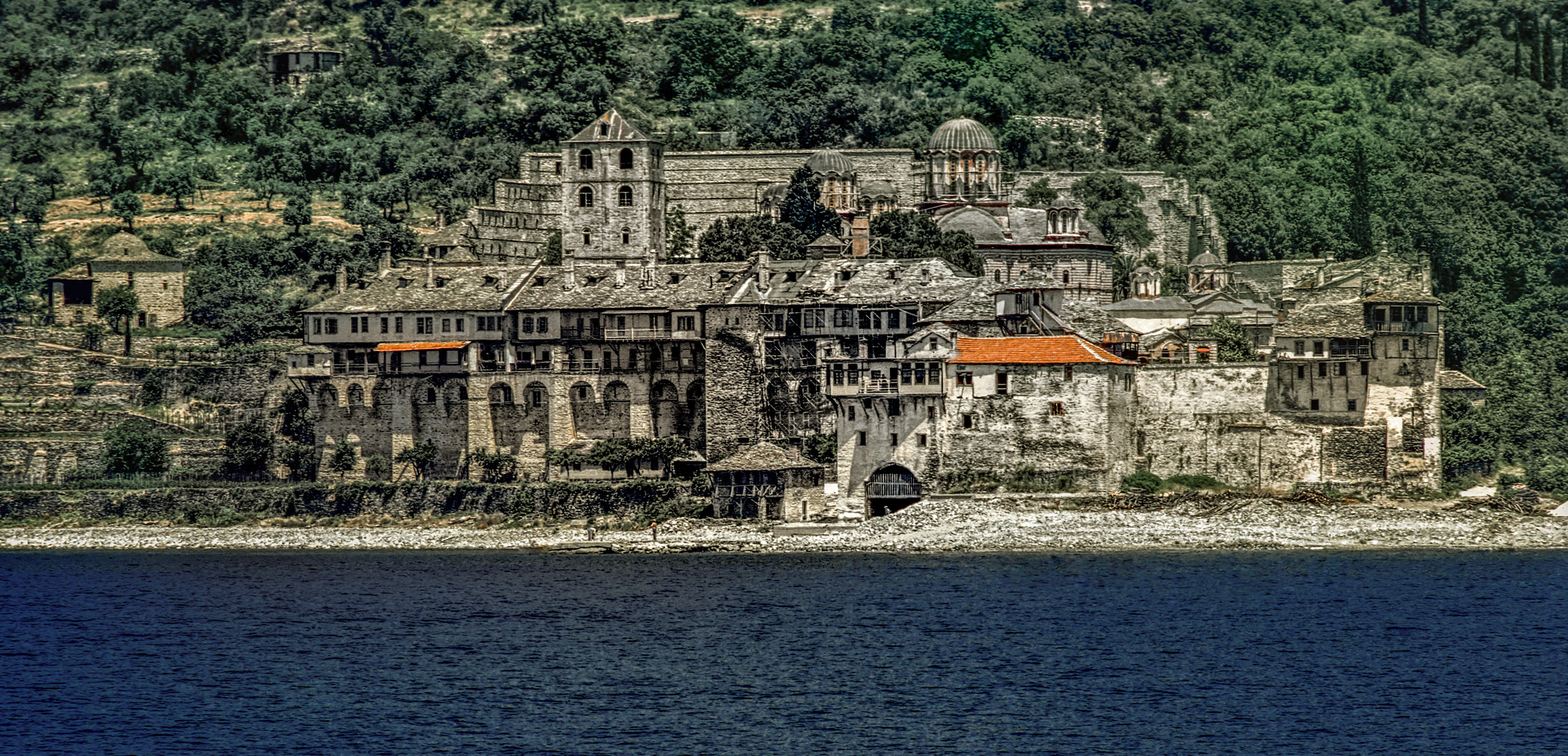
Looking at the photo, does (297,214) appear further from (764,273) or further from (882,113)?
(764,273)

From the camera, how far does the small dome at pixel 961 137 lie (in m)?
110

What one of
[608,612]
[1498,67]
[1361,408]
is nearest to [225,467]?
[608,612]

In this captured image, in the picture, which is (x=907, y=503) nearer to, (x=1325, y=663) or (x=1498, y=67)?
(x=1325, y=663)

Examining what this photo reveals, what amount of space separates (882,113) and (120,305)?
45.0 metres

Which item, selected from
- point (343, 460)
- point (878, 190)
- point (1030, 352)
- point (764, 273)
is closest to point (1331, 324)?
point (1030, 352)

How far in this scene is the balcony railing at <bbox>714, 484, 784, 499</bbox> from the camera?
82.3 m

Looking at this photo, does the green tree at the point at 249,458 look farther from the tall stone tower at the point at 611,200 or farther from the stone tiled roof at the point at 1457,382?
the stone tiled roof at the point at 1457,382

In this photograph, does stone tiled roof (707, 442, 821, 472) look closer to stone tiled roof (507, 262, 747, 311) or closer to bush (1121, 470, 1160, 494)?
stone tiled roof (507, 262, 747, 311)

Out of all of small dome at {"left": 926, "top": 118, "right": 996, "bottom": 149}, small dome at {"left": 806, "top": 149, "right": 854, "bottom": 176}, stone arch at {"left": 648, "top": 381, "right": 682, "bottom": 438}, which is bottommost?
stone arch at {"left": 648, "top": 381, "right": 682, "bottom": 438}

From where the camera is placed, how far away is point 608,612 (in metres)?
70.3

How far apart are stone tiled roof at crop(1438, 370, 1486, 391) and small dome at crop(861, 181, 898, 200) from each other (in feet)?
99.5

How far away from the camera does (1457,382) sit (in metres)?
93.5

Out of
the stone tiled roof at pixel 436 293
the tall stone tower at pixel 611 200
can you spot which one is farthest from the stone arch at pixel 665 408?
the tall stone tower at pixel 611 200

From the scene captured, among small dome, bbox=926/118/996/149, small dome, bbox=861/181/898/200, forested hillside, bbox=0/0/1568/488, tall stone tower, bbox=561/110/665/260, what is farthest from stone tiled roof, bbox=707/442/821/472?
small dome, bbox=926/118/996/149
